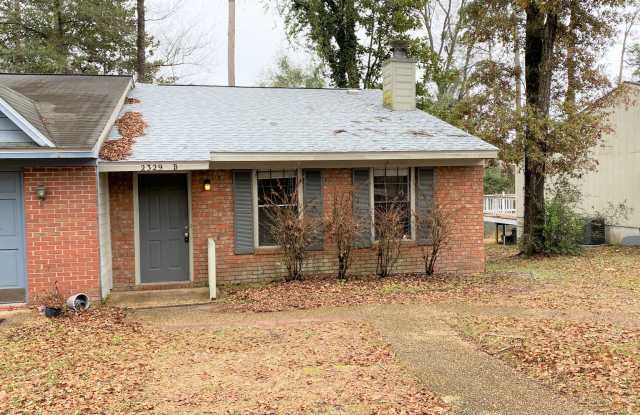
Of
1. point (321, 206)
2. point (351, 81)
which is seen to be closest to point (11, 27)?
point (351, 81)

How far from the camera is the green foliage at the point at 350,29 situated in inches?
820

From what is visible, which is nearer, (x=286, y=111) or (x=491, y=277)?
(x=491, y=277)

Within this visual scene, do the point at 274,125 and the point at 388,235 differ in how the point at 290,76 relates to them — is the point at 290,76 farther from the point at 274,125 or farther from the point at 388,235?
the point at 388,235

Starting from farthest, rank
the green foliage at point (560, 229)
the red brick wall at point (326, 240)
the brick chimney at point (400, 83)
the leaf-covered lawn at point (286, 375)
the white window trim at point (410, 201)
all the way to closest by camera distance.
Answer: the green foliage at point (560, 229) → the brick chimney at point (400, 83) → the white window trim at point (410, 201) → the red brick wall at point (326, 240) → the leaf-covered lawn at point (286, 375)

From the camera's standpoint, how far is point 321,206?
10.4m

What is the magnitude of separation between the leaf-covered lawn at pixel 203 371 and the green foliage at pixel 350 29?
16.0m

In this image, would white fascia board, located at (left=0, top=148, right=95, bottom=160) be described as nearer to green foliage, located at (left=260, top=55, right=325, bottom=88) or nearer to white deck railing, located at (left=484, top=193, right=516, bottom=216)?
white deck railing, located at (left=484, top=193, right=516, bottom=216)

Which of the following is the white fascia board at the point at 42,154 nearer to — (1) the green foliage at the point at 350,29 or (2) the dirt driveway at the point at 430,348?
(2) the dirt driveway at the point at 430,348

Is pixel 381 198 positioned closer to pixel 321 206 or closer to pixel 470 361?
pixel 321 206

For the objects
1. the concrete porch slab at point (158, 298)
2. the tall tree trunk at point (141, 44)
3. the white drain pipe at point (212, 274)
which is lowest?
the concrete porch slab at point (158, 298)

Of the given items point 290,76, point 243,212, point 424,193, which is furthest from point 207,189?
point 290,76

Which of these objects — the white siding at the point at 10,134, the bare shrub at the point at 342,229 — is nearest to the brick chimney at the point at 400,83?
the bare shrub at the point at 342,229

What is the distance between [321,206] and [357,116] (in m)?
2.87

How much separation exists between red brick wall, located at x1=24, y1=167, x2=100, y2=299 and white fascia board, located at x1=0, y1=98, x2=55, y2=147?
1.68 feet
